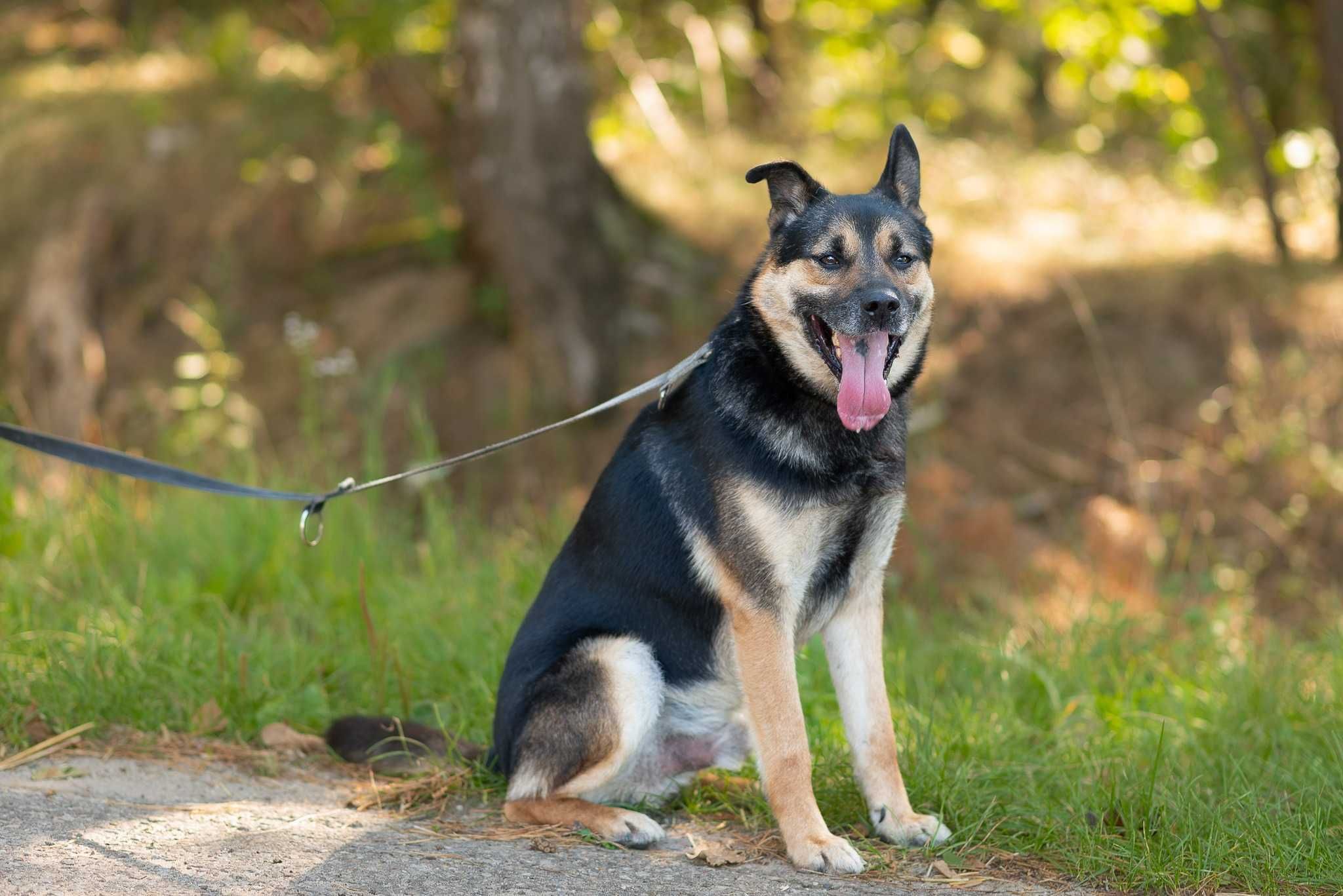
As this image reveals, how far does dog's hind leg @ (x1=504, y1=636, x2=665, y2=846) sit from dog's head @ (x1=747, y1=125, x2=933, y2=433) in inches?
37.0

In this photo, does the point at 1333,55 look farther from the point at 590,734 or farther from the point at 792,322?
the point at 590,734

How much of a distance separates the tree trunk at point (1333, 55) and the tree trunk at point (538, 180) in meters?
4.78

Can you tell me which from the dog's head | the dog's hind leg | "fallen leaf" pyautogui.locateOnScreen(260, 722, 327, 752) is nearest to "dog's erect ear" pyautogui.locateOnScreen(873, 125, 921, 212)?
the dog's head

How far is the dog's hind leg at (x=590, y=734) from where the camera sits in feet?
11.4

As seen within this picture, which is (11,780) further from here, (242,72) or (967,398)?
(242,72)

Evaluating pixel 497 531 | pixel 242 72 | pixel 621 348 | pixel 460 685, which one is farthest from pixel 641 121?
pixel 460 685

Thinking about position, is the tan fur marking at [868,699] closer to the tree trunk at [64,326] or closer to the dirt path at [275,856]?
the dirt path at [275,856]

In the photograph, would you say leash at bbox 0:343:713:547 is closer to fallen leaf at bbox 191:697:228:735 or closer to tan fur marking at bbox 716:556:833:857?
tan fur marking at bbox 716:556:833:857

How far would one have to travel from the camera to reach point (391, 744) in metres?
4.10

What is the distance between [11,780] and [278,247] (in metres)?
6.37

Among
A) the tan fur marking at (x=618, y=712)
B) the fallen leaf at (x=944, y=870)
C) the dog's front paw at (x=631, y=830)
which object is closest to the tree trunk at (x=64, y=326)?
the tan fur marking at (x=618, y=712)

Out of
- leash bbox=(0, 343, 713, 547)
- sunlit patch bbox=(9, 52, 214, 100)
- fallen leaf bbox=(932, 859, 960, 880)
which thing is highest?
sunlit patch bbox=(9, 52, 214, 100)

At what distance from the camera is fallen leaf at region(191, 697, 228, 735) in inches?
167

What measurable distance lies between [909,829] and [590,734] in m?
0.95
